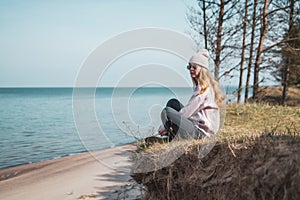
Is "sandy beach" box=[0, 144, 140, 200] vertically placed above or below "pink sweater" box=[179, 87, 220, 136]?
below

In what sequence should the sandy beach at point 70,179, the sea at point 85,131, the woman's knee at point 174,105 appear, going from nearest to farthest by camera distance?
the woman's knee at point 174,105
the sea at point 85,131
the sandy beach at point 70,179

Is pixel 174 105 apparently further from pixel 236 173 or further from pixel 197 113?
pixel 236 173

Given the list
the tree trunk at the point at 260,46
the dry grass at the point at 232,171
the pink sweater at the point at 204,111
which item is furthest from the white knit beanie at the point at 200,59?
the tree trunk at the point at 260,46

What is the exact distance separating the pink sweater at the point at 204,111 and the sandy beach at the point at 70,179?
50.8 inches

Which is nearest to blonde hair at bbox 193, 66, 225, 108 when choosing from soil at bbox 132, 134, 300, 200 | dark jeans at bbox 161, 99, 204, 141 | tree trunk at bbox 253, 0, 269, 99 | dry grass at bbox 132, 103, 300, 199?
dark jeans at bbox 161, 99, 204, 141

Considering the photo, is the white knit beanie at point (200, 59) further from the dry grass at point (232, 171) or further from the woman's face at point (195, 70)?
the dry grass at point (232, 171)

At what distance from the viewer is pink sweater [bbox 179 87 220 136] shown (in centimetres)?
448

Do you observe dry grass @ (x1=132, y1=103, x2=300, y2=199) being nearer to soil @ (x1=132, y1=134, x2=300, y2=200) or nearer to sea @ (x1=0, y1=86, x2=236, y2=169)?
soil @ (x1=132, y1=134, x2=300, y2=200)

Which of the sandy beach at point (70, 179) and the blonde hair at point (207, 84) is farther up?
the blonde hair at point (207, 84)

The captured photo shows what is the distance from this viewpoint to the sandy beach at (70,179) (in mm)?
6590

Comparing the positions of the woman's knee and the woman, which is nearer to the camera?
the woman

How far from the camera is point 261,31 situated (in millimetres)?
12688

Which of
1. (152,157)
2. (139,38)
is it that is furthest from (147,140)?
(139,38)

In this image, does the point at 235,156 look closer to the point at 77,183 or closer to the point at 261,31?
the point at 77,183
